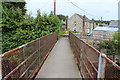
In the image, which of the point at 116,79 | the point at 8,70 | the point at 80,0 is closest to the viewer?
the point at 116,79

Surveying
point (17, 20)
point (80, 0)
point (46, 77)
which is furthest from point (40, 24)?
point (46, 77)

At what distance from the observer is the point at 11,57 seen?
182 centimetres

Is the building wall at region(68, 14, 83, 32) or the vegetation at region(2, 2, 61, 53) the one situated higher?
the building wall at region(68, 14, 83, 32)

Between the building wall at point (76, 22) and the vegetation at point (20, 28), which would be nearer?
the vegetation at point (20, 28)

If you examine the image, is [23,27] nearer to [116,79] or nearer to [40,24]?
[40,24]

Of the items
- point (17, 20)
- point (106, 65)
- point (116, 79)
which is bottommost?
point (116, 79)

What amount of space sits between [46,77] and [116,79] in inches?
77.5

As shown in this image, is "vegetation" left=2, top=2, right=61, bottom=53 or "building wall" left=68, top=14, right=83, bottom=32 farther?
"building wall" left=68, top=14, right=83, bottom=32

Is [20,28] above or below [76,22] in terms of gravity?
below

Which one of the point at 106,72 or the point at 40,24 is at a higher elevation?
the point at 40,24

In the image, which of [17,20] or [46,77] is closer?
[46,77]

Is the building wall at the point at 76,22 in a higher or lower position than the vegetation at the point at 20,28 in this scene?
higher

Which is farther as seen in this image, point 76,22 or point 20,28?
point 76,22

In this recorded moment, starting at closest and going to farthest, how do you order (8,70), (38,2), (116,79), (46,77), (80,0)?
(116,79) < (8,70) < (46,77) < (80,0) < (38,2)
